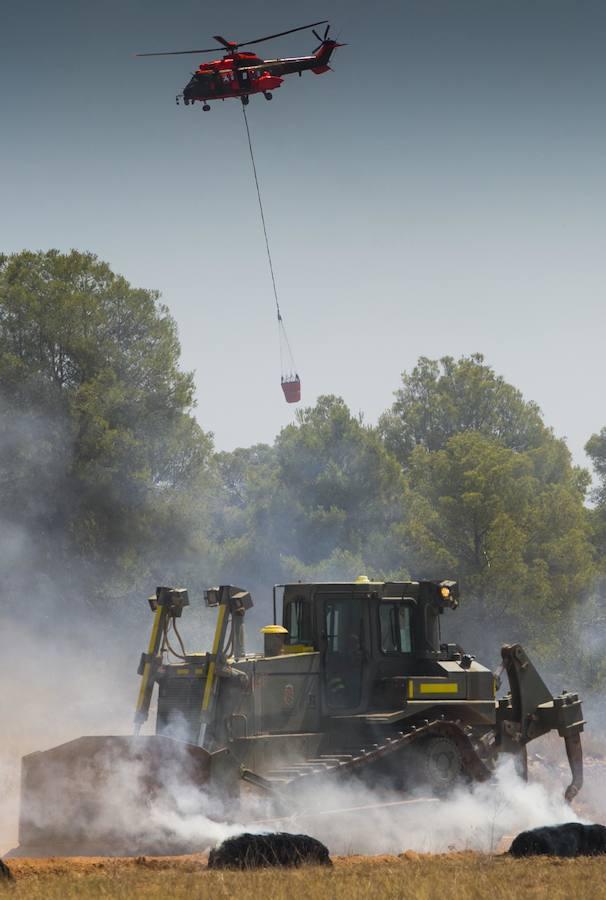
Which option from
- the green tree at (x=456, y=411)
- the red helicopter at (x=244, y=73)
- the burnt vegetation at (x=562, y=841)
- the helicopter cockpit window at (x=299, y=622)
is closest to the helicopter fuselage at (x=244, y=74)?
the red helicopter at (x=244, y=73)

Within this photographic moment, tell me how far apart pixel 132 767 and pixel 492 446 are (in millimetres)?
29759

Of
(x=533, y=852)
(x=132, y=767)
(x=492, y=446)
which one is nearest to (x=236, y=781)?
(x=132, y=767)

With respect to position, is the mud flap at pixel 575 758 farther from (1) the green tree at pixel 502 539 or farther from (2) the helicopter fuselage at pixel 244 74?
(1) the green tree at pixel 502 539

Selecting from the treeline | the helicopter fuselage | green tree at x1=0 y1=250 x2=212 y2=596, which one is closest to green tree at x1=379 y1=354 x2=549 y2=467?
the treeline

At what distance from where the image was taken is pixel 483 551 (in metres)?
Answer: 41.5

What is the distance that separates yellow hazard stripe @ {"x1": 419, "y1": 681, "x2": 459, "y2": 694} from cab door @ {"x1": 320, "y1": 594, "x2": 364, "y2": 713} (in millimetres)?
876

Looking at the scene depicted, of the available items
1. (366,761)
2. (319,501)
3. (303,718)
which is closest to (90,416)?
(319,501)

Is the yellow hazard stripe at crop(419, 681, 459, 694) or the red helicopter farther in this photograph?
the red helicopter

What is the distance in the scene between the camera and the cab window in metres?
17.9

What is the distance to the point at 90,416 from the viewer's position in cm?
3788

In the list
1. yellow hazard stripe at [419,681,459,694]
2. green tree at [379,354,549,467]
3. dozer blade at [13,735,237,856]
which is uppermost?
green tree at [379,354,549,467]

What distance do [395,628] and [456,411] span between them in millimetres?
37520

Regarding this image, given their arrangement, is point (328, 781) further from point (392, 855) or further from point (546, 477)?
point (546, 477)

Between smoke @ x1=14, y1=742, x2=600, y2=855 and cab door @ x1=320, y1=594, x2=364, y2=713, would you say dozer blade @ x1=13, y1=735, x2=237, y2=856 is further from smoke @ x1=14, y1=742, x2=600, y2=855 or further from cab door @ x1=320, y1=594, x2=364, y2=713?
cab door @ x1=320, y1=594, x2=364, y2=713
